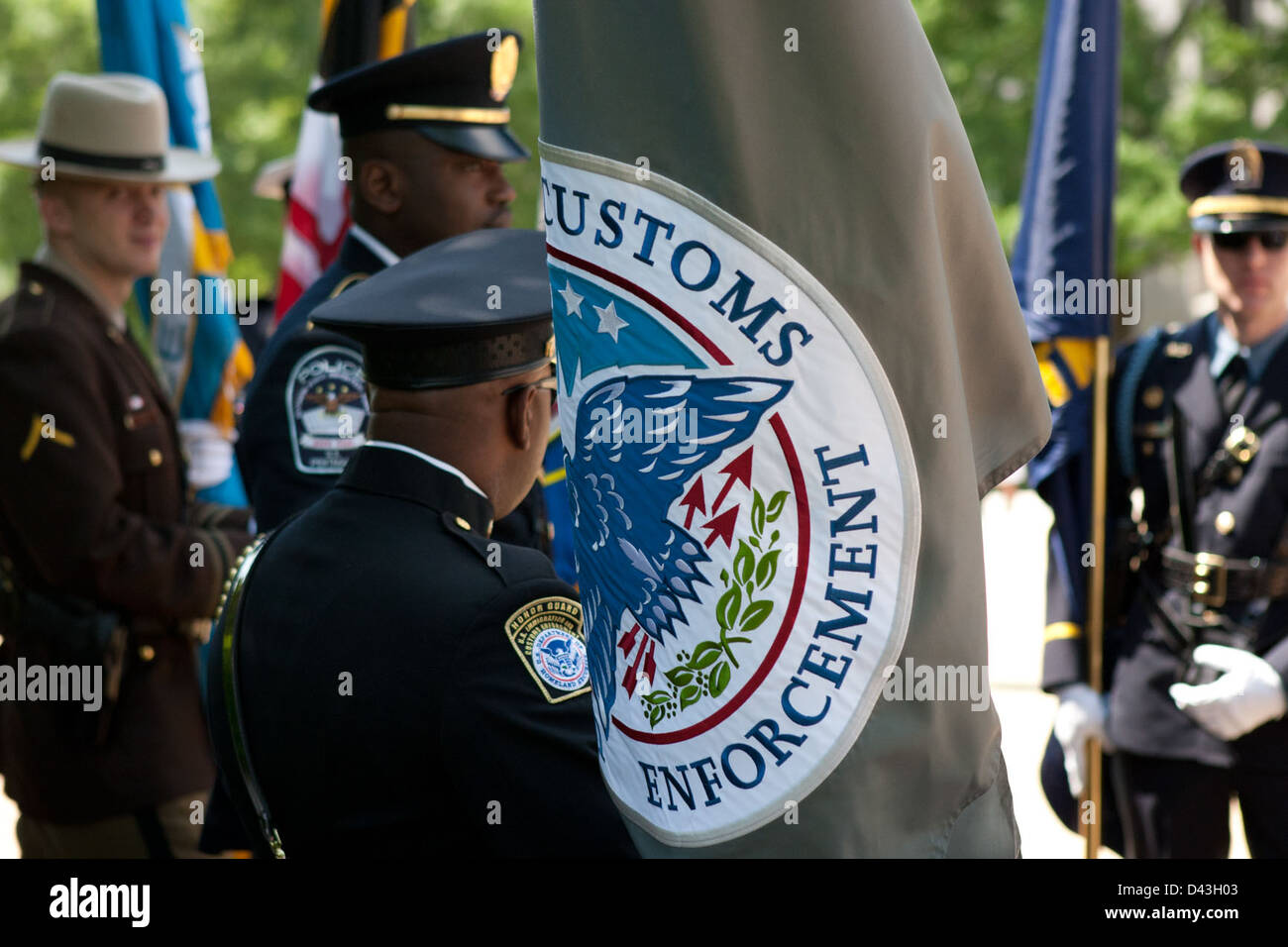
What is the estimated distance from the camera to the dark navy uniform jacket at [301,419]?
2871 millimetres

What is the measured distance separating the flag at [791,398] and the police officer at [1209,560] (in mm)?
2866

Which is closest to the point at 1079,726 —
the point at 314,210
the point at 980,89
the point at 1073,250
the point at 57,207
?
the point at 1073,250

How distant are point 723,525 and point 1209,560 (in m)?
3.06

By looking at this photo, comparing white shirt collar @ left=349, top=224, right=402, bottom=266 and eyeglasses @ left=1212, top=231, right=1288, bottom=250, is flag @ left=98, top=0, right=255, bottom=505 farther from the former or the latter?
eyeglasses @ left=1212, top=231, right=1288, bottom=250

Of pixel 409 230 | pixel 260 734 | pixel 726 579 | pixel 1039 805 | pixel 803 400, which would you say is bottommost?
pixel 1039 805

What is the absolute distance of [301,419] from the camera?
2879 millimetres

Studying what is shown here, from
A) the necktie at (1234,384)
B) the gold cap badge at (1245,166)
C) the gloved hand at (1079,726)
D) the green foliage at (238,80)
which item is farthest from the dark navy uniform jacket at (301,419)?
the green foliage at (238,80)

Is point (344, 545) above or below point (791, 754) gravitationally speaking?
above

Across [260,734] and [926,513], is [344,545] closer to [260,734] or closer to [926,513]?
[260,734]

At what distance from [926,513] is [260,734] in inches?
40.8

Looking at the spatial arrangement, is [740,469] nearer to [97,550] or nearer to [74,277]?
[97,550]

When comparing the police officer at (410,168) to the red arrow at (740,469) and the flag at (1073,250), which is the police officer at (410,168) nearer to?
the flag at (1073,250)
